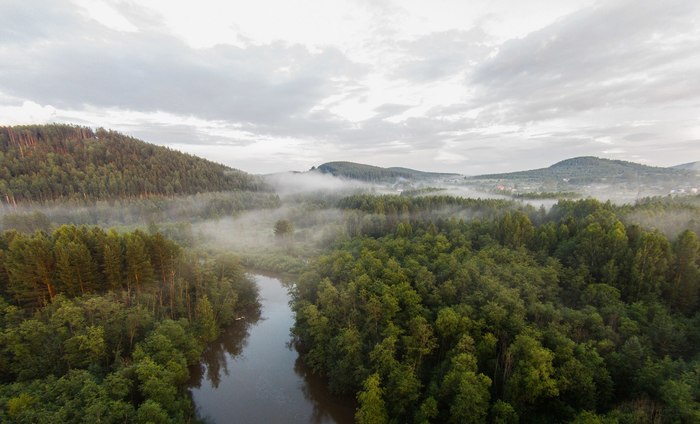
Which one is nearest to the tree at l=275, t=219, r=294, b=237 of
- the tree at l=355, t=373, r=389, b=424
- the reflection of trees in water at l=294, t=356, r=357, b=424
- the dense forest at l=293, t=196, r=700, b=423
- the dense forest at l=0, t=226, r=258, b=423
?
the dense forest at l=293, t=196, r=700, b=423

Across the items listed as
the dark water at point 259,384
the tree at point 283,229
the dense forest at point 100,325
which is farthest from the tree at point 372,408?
the tree at point 283,229

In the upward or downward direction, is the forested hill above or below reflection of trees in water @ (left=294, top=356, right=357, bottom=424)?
above

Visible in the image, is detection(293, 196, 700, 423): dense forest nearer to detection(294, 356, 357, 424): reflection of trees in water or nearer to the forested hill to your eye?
detection(294, 356, 357, 424): reflection of trees in water

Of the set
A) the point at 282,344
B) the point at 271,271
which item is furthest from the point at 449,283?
the point at 271,271

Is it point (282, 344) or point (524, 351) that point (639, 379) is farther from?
point (282, 344)

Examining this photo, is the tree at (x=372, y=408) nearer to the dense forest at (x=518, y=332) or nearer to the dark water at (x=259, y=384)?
the dense forest at (x=518, y=332)

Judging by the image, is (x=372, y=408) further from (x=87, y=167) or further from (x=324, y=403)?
(x=87, y=167)
